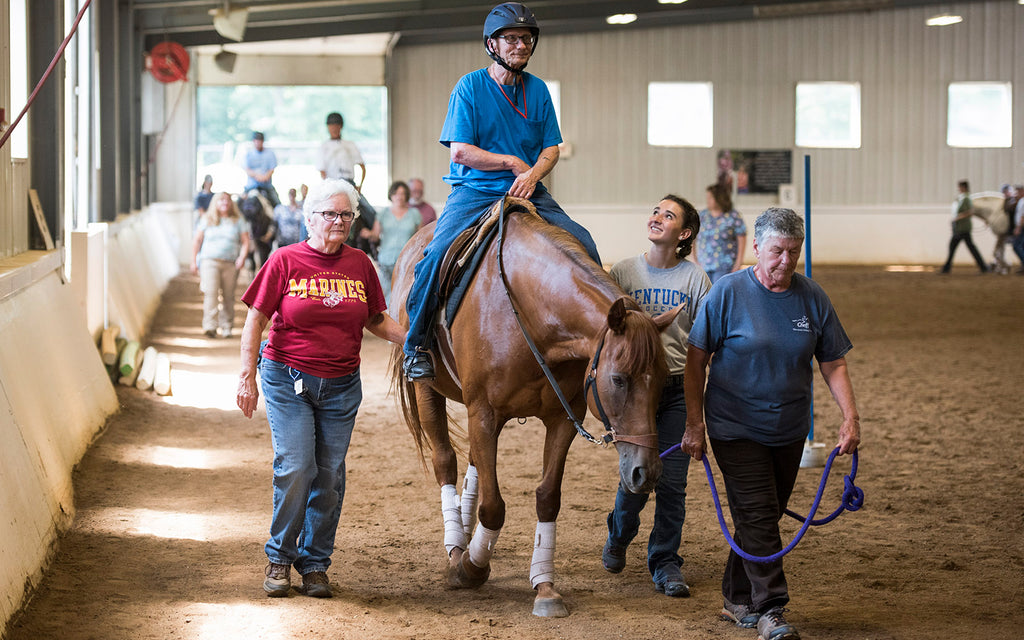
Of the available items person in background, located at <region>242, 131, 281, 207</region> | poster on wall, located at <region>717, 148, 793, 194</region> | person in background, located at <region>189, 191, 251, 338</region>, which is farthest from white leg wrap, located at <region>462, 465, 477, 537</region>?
poster on wall, located at <region>717, 148, 793, 194</region>

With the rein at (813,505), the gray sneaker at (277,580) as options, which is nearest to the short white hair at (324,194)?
the gray sneaker at (277,580)

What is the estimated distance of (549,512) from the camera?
4602 millimetres

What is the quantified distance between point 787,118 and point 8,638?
82.8ft

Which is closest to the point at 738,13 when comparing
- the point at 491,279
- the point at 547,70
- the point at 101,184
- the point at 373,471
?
the point at 547,70

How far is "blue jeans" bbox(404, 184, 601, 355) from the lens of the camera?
4.85m

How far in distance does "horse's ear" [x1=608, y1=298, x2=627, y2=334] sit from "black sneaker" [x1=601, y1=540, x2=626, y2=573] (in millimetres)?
1526

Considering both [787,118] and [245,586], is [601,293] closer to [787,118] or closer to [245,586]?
[245,586]

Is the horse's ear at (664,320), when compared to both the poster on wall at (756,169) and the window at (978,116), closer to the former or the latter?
the poster on wall at (756,169)

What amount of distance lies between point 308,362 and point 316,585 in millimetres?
980

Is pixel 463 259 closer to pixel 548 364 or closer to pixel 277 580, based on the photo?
pixel 548 364

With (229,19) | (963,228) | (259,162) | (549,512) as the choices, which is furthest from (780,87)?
(549,512)

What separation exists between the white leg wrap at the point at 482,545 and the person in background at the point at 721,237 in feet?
20.8

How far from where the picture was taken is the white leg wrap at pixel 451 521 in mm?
4945

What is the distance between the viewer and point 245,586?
470 cm
